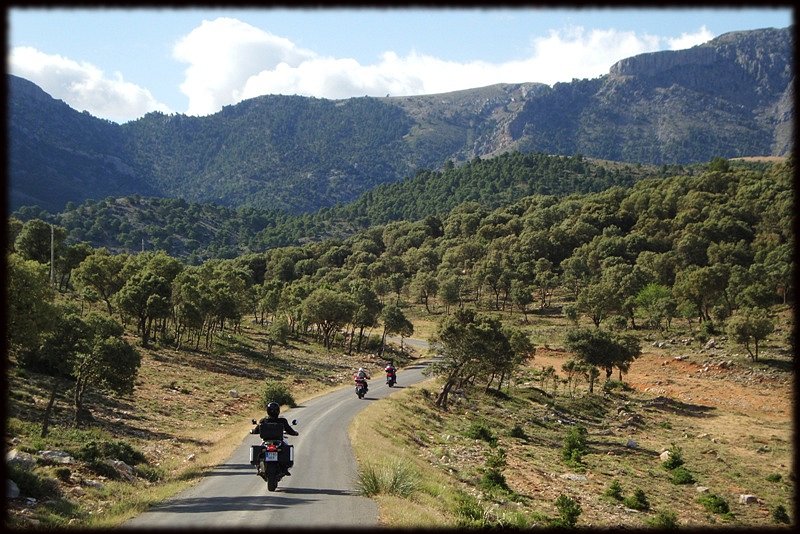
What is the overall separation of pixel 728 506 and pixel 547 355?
5104 cm

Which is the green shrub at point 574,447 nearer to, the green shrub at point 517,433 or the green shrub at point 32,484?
the green shrub at point 517,433

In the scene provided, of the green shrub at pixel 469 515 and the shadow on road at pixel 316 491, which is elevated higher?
the shadow on road at pixel 316 491

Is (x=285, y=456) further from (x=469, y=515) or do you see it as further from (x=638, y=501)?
(x=638, y=501)

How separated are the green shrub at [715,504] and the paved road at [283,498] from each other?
770 inches

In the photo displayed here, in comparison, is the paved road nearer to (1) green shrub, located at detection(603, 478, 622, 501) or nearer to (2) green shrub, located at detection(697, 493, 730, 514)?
(1) green shrub, located at detection(603, 478, 622, 501)

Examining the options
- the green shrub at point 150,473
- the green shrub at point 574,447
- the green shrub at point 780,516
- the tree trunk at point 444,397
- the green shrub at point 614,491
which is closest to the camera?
the green shrub at point 150,473

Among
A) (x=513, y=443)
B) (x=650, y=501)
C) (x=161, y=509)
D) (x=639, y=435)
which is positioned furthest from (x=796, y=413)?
(x=639, y=435)

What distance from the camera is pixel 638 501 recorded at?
95.1ft

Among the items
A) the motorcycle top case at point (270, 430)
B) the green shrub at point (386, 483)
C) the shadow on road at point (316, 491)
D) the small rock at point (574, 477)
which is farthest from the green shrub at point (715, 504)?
the motorcycle top case at point (270, 430)

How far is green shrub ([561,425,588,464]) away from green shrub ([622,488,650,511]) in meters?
7.27

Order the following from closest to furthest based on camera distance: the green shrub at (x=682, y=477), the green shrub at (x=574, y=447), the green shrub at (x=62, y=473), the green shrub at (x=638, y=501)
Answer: the green shrub at (x=62, y=473), the green shrub at (x=638, y=501), the green shrub at (x=682, y=477), the green shrub at (x=574, y=447)

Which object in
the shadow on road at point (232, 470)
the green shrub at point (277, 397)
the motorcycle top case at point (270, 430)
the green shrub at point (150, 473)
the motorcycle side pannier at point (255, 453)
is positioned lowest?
the green shrub at point (277, 397)

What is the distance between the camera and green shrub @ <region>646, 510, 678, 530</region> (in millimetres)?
25141

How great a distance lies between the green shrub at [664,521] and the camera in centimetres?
2514
